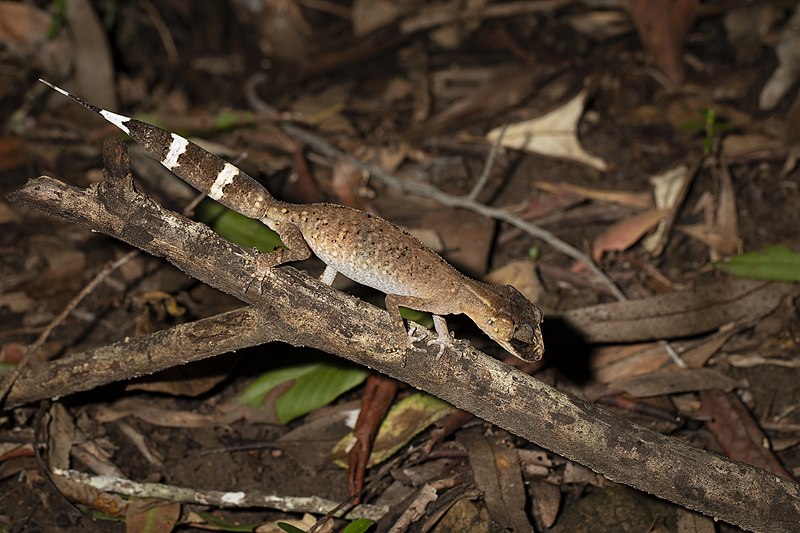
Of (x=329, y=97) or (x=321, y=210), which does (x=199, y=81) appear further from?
(x=321, y=210)

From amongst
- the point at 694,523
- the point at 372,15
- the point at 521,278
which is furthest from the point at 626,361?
the point at 372,15

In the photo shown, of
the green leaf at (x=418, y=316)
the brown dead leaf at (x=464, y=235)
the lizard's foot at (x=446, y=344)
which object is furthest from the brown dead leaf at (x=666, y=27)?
the lizard's foot at (x=446, y=344)

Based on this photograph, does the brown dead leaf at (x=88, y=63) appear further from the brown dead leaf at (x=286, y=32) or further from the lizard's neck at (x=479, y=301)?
the lizard's neck at (x=479, y=301)

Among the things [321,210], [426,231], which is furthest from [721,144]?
[321,210]

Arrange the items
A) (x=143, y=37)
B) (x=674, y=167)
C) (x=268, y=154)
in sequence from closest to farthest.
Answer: (x=674, y=167), (x=268, y=154), (x=143, y=37)

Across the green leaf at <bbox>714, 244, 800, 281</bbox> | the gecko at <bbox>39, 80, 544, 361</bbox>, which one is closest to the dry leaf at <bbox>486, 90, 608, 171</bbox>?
the green leaf at <bbox>714, 244, 800, 281</bbox>

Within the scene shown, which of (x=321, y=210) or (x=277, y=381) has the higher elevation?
(x=321, y=210)

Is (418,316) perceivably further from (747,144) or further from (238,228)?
(747,144)
